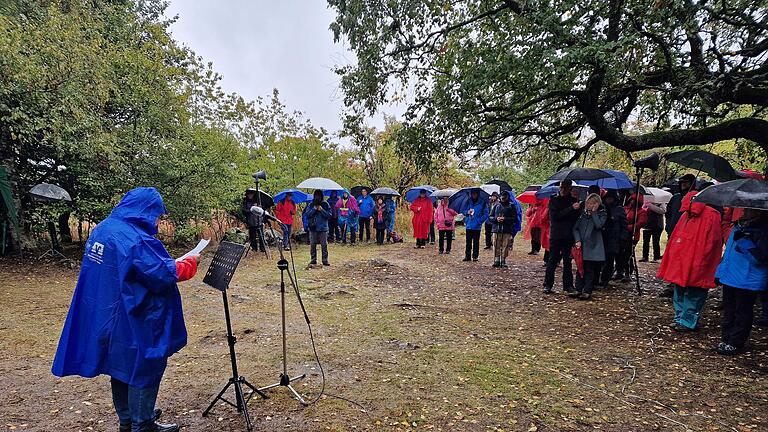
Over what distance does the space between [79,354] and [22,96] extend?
7.78m

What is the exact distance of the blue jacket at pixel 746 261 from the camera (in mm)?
4172

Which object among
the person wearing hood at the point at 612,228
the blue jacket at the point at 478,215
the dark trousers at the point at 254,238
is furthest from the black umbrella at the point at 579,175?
the dark trousers at the point at 254,238

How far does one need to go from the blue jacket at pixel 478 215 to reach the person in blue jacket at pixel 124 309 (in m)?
8.38

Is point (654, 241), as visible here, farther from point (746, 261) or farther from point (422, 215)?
point (746, 261)

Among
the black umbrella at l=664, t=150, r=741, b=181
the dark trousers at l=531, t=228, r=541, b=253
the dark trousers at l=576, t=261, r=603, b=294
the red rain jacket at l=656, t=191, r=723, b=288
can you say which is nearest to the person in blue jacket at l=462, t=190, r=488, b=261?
the dark trousers at l=531, t=228, r=541, b=253

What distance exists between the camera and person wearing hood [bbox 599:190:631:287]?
7.15 meters

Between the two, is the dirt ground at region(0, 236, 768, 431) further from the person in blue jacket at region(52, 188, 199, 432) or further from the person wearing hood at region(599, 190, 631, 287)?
the person in blue jacket at region(52, 188, 199, 432)

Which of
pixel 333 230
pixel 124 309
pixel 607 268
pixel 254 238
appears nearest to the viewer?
pixel 124 309

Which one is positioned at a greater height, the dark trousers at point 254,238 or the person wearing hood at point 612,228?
the person wearing hood at point 612,228

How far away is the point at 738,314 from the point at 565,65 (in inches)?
126

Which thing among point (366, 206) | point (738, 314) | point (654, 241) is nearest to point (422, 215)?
point (366, 206)

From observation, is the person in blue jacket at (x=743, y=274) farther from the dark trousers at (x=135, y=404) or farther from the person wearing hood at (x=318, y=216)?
the person wearing hood at (x=318, y=216)

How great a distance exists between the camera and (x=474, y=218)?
10352 mm

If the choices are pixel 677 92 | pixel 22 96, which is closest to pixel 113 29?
pixel 22 96
